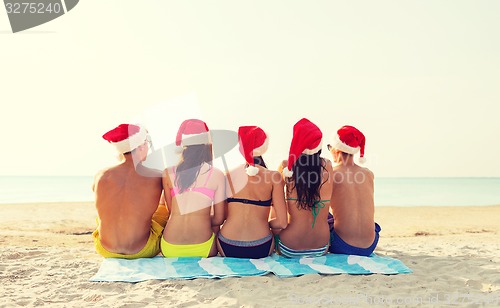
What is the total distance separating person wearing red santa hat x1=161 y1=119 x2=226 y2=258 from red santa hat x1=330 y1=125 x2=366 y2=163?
57.5 inches

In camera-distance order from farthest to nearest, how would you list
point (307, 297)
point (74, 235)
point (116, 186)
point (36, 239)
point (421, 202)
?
1. point (421, 202)
2. point (74, 235)
3. point (36, 239)
4. point (116, 186)
5. point (307, 297)

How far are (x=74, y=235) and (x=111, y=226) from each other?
4.78 m

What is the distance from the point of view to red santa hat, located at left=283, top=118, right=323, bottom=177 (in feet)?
16.6

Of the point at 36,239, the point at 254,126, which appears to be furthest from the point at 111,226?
the point at 36,239

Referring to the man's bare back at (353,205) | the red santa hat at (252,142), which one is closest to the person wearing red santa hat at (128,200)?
the red santa hat at (252,142)

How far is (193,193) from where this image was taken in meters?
5.02

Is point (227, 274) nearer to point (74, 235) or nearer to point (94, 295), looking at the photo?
point (94, 295)

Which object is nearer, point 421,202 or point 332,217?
point 332,217

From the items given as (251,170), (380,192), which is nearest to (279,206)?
(251,170)

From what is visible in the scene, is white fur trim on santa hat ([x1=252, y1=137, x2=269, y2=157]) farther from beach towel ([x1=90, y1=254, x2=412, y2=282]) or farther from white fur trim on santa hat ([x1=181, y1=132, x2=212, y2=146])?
beach towel ([x1=90, y1=254, x2=412, y2=282])

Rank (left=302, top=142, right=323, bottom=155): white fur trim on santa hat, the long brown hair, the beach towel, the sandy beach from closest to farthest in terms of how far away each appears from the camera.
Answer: the sandy beach → the beach towel → the long brown hair → (left=302, top=142, right=323, bottom=155): white fur trim on santa hat

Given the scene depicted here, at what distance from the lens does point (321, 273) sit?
4844mm

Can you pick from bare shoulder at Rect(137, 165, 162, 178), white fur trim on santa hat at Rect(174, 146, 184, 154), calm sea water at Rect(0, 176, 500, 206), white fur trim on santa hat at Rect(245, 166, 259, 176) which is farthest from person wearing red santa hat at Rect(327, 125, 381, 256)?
calm sea water at Rect(0, 176, 500, 206)

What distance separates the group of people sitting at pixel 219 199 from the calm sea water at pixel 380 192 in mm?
21239
